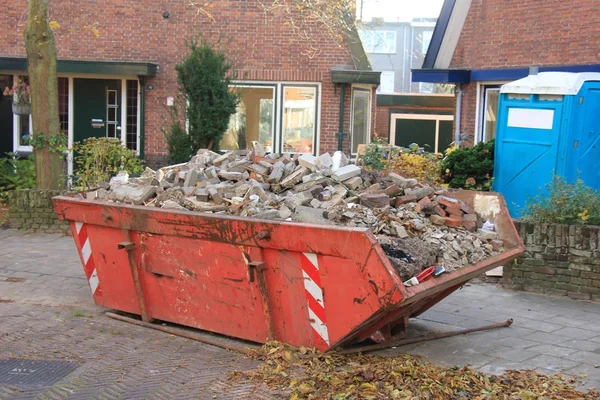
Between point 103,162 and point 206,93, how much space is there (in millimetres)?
2960

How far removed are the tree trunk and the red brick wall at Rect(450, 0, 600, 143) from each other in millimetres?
8460

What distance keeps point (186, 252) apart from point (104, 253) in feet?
3.94

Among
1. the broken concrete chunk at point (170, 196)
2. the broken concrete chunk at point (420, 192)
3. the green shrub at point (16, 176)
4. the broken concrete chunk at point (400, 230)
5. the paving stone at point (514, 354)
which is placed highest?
the broken concrete chunk at point (420, 192)

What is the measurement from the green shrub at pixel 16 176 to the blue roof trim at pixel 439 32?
28.6 feet

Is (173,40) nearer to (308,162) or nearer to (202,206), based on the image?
(308,162)

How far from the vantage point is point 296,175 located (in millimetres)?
6781

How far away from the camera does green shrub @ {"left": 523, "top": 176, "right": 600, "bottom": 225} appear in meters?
8.48

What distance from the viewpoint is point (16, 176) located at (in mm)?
14320

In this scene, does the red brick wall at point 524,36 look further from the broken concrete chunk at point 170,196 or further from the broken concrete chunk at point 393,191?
the broken concrete chunk at point 170,196

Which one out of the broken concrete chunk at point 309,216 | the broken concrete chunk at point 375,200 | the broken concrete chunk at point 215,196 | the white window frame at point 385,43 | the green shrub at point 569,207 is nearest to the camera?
the broken concrete chunk at point 309,216

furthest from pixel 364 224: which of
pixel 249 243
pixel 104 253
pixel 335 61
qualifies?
pixel 335 61

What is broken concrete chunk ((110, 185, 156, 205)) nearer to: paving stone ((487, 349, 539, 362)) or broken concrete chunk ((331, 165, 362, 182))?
broken concrete chunk ((331, 165, 362, 182))

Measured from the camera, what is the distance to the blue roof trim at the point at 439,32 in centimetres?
1661

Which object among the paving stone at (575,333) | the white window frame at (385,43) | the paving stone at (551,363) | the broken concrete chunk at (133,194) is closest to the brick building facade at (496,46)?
the paving stone at (575,333)
